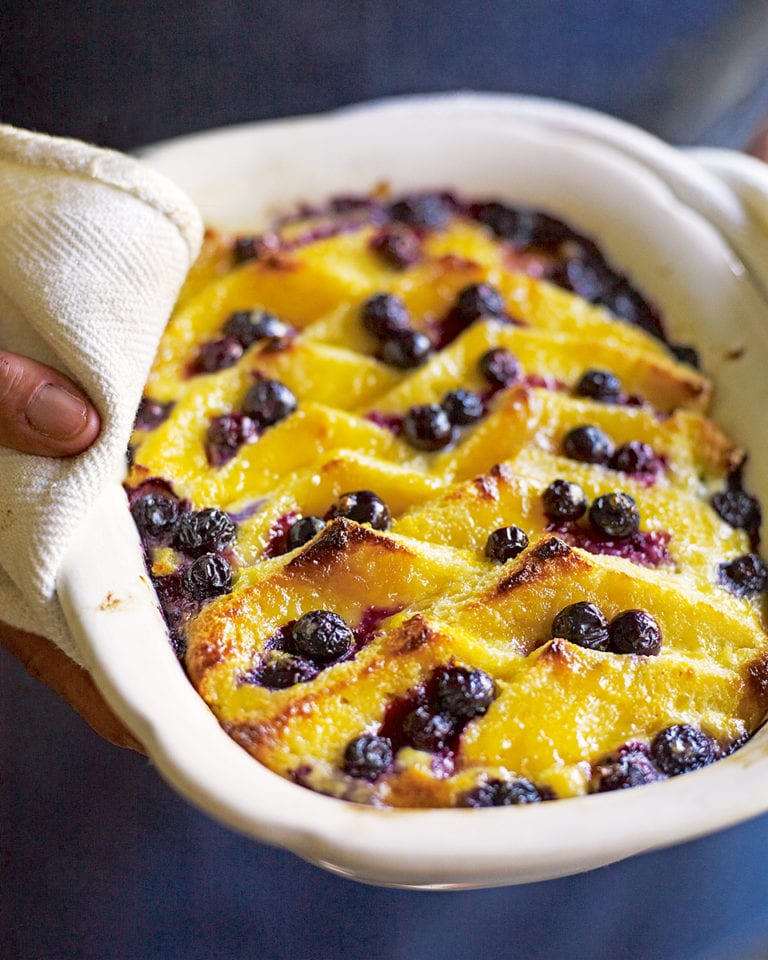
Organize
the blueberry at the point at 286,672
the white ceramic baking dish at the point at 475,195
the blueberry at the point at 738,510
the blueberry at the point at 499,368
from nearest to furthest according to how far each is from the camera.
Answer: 1. the white ceramic baking dish at the point at 475,195
2. the blueberry at the point at 286,672
3. the blueberry at the point at 738,510
4. the blueberry at the point at 499,368

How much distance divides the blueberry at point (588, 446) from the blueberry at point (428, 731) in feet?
2.21

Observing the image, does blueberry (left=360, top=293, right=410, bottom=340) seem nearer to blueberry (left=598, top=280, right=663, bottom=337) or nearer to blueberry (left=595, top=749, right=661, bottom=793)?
blueberry (left=598, top=280, right=663, bottom=337)

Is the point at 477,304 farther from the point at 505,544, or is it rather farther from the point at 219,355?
the point at 505,544

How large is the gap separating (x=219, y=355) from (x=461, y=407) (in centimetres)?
51

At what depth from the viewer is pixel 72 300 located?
1.84 metres

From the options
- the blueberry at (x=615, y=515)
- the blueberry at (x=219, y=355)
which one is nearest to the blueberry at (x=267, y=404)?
the blueberry at (x=219, y=355)

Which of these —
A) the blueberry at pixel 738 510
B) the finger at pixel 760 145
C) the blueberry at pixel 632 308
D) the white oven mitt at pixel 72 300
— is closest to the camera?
the white oven mitt at pixel 72 300


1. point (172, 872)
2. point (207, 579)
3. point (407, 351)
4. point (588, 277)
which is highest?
point (588, 277)

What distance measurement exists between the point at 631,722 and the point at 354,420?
0.78 m

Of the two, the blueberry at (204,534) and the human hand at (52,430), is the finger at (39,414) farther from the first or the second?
the blueberry at (204,534)

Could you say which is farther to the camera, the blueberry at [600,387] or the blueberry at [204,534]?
the blueberry at [600,387]

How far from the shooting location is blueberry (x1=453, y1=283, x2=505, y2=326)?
230 centimetres

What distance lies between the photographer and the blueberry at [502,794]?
4.84ft

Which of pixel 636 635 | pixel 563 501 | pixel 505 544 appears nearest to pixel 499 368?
pixel 563 501
